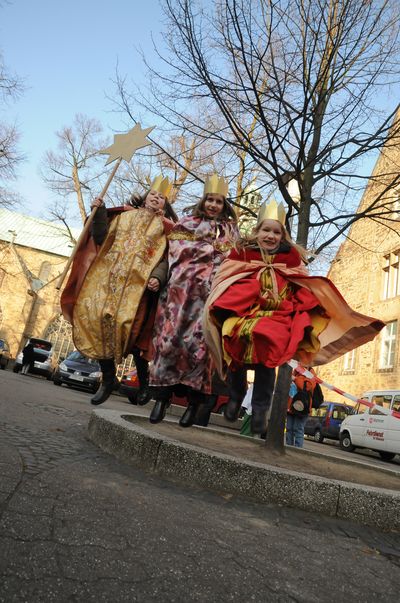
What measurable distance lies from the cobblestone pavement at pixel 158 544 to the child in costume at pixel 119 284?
949mm

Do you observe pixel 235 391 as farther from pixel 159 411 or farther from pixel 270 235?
pixel 270 235

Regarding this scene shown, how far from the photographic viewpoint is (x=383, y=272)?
25.1 m

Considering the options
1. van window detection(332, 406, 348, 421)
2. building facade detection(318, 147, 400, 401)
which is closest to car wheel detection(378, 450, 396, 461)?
van window detection(332, 406, 348, 421)

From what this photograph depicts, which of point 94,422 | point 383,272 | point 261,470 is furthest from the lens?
point 383,272

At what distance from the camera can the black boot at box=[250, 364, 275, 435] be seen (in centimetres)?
370

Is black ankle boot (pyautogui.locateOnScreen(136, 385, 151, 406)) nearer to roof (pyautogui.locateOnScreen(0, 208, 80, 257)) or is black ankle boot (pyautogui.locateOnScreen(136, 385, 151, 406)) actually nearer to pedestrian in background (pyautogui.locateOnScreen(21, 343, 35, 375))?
pedestrian in background (pyautogui.locateOnScreen(21, 343, 35, 375))

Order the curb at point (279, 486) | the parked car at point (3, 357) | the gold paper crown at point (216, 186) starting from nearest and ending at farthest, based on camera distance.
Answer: the curb at point (279, 486), the gold paper crown at point (216, 186), the parked car at point (3, 357)

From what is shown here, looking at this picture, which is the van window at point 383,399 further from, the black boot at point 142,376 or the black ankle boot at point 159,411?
the black ankle boot at point 159,411

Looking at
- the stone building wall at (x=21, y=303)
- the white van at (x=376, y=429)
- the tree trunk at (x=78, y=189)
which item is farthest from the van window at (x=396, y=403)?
the stone building wall at (x=21, y=303)

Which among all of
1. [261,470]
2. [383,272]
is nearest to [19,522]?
[261,470]

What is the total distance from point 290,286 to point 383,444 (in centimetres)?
1260

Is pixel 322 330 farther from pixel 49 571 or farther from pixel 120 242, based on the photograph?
pixel 49 571

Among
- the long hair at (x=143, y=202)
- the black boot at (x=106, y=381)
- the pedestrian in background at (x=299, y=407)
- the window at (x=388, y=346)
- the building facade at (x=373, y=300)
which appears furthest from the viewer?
the building facade at (x=373, y=300)

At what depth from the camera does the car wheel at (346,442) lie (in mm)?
16655
